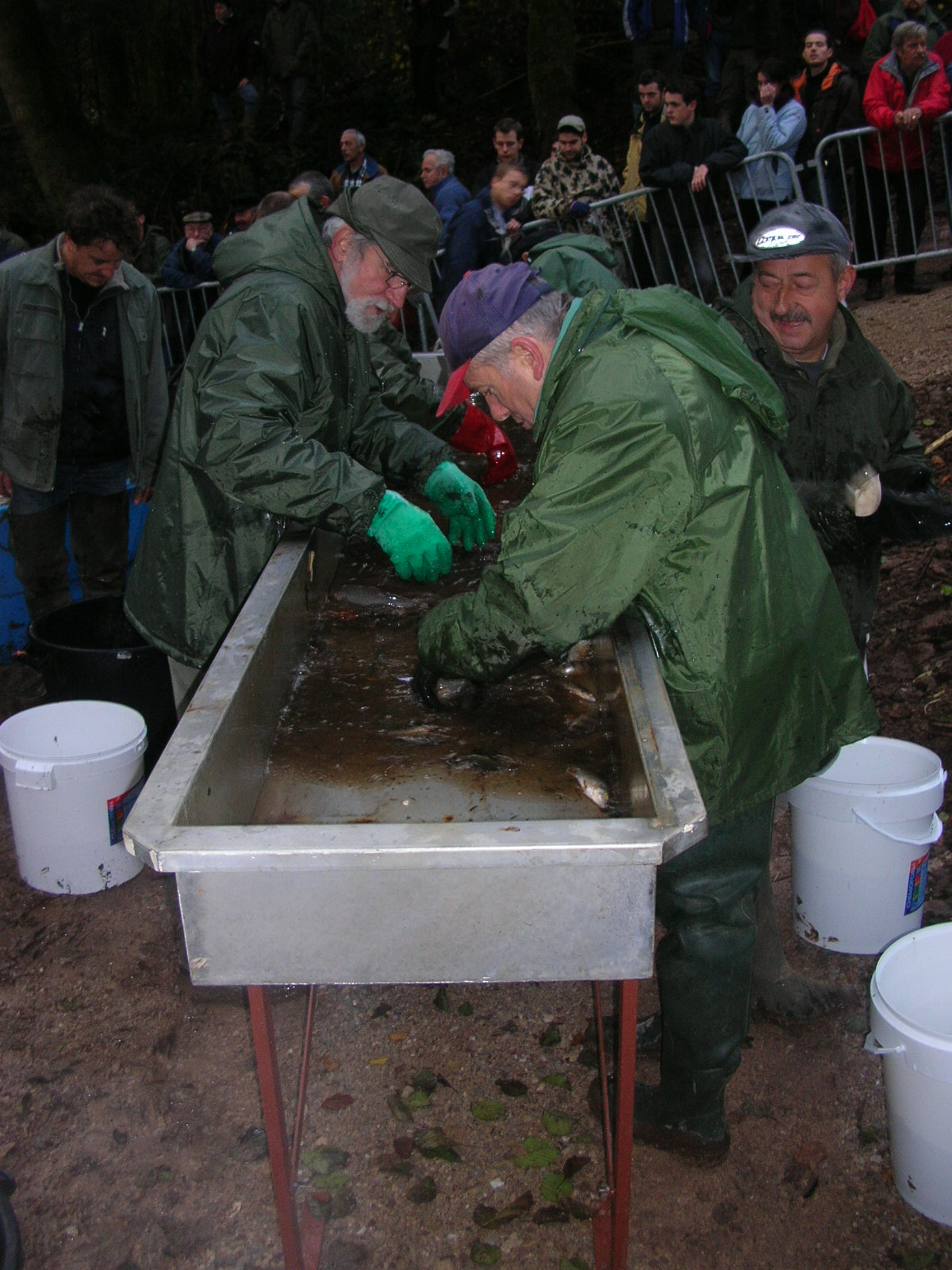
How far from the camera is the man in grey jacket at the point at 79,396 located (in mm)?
4742

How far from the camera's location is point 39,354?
4777 millimetres

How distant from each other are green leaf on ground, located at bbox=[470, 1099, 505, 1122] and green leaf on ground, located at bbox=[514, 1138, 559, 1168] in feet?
0.37

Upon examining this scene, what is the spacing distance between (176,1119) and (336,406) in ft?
6.51

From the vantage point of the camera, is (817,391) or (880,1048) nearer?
(880,1048)

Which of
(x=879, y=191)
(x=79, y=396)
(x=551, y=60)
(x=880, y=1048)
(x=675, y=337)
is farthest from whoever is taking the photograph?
(x=551, y=60)

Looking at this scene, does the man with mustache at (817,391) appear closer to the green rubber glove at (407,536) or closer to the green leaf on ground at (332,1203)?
the green rubber glove at (407,536)

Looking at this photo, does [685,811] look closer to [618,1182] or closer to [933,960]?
[618,1182]

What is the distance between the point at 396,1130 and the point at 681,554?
1.79 metres

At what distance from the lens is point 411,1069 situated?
3080 mm

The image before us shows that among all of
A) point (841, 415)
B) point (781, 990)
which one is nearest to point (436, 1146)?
point (781, 990)

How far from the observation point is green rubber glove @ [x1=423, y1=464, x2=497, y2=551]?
3.38m

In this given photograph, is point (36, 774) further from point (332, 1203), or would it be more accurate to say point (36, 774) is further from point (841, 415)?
point (841, 415)

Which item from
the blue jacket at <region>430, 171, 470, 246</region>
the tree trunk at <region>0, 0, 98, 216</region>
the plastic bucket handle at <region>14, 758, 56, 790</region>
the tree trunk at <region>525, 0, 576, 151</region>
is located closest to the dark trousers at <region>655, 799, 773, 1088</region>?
the plastic bucket handle at <region>14, 758, 56, 790</region>

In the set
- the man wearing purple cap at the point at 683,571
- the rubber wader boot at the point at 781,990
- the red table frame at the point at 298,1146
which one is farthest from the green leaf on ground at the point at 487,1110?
the rubber wader boot at the point at 781,990
